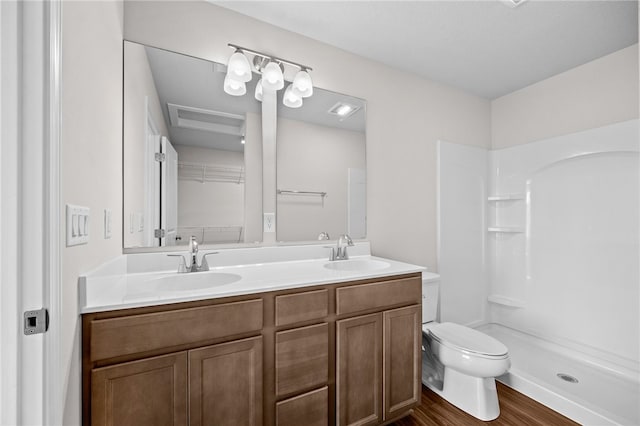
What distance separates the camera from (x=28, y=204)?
632mm

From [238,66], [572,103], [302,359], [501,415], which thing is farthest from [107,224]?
[572,103]

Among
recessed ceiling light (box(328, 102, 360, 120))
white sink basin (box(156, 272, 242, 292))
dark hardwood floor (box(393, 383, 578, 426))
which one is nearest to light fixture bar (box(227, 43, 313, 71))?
recessed ceiling light (box(328, 102, 360, 120))

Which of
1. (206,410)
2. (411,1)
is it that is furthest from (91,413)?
(411,1)

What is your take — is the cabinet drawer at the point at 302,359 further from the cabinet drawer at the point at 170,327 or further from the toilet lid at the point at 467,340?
the toilet lid at the point at 467,340

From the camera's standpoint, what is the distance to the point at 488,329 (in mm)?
2857

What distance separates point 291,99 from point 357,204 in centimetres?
85

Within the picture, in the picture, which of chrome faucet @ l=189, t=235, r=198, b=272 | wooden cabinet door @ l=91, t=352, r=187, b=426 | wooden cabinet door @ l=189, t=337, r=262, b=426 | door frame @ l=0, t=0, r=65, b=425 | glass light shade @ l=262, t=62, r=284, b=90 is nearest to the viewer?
door frame @ l=0, t=0, r=65, b=425

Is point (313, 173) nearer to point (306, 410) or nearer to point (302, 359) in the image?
point (302, 359)

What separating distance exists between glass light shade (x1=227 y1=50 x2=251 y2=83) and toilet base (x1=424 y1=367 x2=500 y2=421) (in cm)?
224

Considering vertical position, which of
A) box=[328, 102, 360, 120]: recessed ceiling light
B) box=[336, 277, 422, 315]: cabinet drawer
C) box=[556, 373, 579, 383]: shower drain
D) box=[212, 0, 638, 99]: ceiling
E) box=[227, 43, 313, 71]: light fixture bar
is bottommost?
box=[556, 373, 579, 383]: shower drain

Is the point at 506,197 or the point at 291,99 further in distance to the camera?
the point at 506,197

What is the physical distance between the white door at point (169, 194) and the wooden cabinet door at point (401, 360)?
1235mm

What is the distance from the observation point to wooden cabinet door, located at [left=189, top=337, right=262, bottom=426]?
109cm

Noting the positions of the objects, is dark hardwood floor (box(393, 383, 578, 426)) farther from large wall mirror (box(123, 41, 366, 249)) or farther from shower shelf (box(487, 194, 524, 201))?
shower shelf (box(487, 194, 524, 201))
